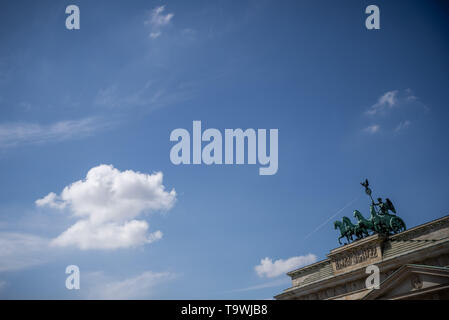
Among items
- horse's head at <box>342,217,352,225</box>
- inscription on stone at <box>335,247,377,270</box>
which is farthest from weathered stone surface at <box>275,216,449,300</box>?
horse's head at <box>342,217,352,225</box>

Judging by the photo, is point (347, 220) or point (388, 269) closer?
point (388, 269)

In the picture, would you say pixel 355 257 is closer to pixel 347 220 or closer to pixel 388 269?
pixel 388 269

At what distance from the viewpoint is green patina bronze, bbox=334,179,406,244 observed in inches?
1521

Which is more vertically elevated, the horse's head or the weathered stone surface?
the horse's head

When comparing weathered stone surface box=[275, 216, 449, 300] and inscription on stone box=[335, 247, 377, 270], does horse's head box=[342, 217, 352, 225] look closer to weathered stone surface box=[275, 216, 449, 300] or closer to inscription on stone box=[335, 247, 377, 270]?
weathered stone surface box=[275, 216, 449, 300]

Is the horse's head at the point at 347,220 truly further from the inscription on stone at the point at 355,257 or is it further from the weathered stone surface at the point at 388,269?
the inscription on stone at the point at 355,257

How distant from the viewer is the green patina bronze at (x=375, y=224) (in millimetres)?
38625

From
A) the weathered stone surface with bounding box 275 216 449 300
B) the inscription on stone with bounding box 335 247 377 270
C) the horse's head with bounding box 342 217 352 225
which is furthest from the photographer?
the horse's head with bounding box 342 217 352 225

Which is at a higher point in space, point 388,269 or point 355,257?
point 355,257

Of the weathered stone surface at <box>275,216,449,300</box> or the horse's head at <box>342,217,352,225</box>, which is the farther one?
the horse's head at <box>342,217,352,225</box>

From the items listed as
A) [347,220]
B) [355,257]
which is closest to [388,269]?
[355,257]

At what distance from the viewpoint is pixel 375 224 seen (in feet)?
128

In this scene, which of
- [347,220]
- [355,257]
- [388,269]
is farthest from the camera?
[347,220]
